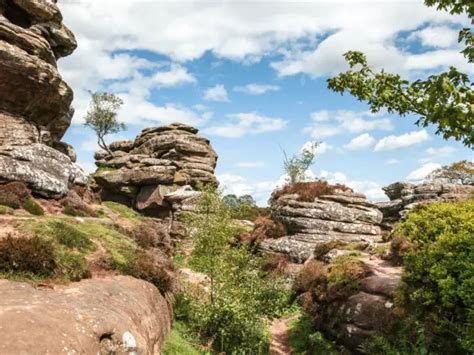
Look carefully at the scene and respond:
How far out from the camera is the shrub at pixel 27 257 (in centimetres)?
1177

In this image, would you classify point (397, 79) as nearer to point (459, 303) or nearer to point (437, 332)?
point (459, 303)

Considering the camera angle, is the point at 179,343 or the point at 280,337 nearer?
the point at 179,343

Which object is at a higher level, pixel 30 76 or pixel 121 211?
pixel 30 76

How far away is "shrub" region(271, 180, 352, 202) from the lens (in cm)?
3428

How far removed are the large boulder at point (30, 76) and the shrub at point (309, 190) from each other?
19.4 m

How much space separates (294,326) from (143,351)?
13.7 meters

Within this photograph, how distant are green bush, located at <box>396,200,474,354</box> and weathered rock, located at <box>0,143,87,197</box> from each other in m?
19.0

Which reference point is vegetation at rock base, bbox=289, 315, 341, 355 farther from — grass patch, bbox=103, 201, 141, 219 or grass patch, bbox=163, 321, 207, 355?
grass patch, bbox=103, 201, 141, 219

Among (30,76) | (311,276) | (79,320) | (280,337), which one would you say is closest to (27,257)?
(79,320)

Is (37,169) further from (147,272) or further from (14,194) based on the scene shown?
(147,272)

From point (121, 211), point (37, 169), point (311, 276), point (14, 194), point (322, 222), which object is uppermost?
point (37, 169)

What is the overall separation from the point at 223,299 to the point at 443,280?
9.22 m

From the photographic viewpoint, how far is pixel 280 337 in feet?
71.1

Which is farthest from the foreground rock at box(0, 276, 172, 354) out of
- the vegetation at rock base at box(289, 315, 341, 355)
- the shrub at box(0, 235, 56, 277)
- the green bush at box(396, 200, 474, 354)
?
the green bush at box(396, 200, 474, 354)
